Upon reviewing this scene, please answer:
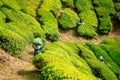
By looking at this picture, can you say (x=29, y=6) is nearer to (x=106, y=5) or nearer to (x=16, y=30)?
(x=16, y=30)

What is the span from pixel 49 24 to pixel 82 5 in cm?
683

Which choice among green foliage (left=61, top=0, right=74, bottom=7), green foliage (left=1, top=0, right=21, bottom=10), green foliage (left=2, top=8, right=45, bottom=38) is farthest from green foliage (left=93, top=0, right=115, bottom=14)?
green foliage (left=2, top=8, right=45, bottom=38)

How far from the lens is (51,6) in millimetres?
34375

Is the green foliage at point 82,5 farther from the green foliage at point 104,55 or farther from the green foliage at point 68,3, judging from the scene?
the green foliage at point 104,55

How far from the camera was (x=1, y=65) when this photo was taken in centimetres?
1720

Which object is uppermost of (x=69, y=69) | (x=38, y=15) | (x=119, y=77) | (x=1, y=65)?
(x=69, y=69)

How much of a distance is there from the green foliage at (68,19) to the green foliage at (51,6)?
805 millimetres

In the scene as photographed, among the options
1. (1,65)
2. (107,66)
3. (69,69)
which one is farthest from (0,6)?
(69,69)

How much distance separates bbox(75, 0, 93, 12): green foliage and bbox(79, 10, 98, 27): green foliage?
424 mm

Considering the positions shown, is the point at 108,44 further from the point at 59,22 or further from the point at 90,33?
the point at 59,22

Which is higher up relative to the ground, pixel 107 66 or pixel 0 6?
pixel 0 6

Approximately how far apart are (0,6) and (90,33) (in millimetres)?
10433

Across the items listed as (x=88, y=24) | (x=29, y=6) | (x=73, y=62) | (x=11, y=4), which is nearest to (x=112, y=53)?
(x=88, y=24)

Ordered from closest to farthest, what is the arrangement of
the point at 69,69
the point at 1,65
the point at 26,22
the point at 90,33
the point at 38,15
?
the point at 69,69
the point at 1,65
the point at 26,22
the point at 38,15
the point at 90,33
